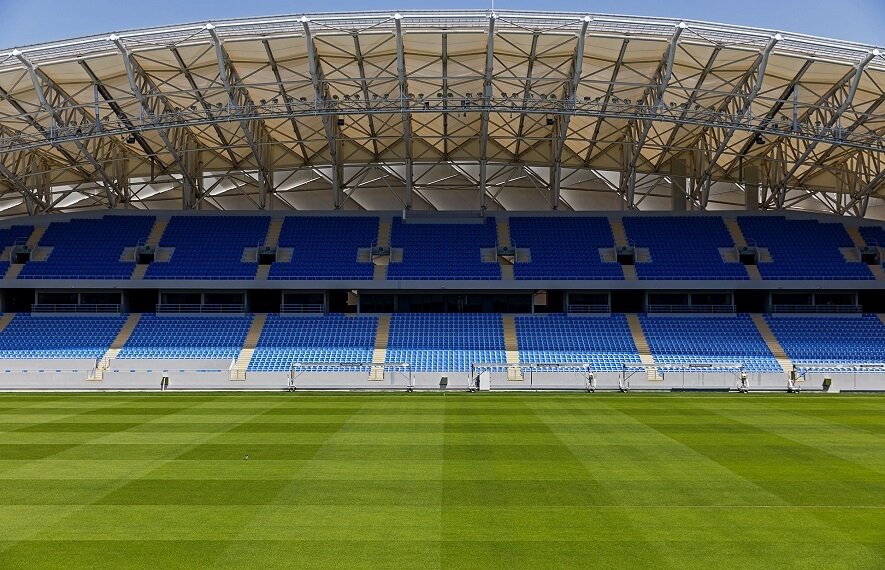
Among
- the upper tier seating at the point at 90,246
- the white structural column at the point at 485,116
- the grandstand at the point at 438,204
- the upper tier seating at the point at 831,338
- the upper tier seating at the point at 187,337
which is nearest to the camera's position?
the white structural column at the point at 485,116

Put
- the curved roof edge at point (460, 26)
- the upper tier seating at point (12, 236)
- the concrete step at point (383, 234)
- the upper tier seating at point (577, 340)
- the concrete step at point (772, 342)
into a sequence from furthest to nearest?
the concrete step at point (383, 234) → the upper tier seating at point (12, 236) → the upper tier seating at point (577, 340) → the concrete step at point (772, 342) → the curved roof edge at point (460, 26)

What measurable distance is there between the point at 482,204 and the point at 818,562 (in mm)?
38802

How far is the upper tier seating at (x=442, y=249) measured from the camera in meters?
44.4

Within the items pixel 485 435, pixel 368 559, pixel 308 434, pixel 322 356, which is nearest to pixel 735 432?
pixel 485 435

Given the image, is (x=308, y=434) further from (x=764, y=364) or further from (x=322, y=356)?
(x=764, y=364)

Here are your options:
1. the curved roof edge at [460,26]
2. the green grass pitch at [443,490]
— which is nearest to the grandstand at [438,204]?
the curved roof edge at [460,26]

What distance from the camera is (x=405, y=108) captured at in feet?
112

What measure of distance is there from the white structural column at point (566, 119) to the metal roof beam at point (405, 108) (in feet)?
22.5

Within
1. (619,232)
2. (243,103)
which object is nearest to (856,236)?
(619,232)

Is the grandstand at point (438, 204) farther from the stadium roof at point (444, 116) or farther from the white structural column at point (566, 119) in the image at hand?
the white structural column at point (566, 119)

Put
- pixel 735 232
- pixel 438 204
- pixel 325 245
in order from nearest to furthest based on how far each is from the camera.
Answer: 1. pixel 325 245
2. pixel 735 232
3. pixel 438 204

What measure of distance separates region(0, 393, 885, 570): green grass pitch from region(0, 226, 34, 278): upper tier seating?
86.6 feet

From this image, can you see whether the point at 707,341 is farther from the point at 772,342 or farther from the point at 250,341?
the point at 250,341

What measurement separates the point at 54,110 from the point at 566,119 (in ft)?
74.3
